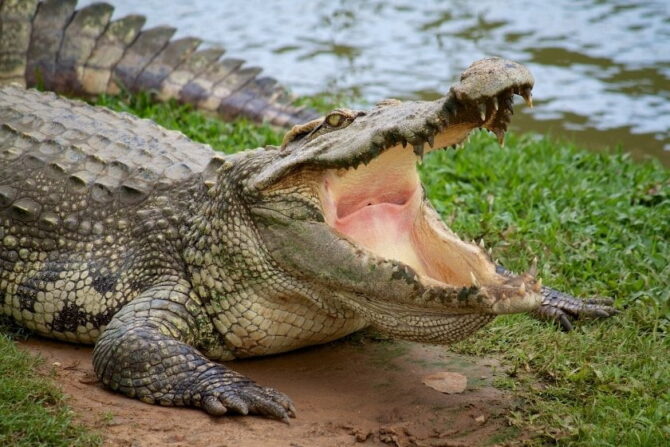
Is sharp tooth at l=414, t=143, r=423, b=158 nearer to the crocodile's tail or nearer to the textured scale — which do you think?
the textured scale

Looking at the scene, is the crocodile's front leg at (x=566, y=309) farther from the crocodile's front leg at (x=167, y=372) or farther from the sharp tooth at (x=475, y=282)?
the crocodile's front leg at (x=167, y=372)

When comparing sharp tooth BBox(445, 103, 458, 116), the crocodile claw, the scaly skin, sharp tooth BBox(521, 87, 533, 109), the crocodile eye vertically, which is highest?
sharp tooth BBox(521, 87, 533, 109)

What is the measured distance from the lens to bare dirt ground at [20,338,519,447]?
346 centimetres

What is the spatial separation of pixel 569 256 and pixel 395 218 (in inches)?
64.0

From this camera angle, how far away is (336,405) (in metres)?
3.81

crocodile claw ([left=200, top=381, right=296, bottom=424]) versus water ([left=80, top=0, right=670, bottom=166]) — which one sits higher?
water ([left=80, top=0, right=670, bottom=166])

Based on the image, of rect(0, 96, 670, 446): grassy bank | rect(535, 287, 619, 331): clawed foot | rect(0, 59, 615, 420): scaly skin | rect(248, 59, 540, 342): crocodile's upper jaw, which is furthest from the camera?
rect(535, 287, 619, 331): clawed foot

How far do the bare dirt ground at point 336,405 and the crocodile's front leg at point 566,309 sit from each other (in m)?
0.50

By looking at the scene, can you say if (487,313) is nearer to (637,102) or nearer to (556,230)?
(556,230)

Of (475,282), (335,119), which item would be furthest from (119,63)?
(475,282)

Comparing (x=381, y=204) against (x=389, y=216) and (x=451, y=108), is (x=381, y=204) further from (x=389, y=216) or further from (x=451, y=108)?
(x=451, y=108)

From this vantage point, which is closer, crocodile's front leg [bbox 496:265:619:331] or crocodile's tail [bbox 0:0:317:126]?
crocodile's front leg [bbox 496:265:619:331]

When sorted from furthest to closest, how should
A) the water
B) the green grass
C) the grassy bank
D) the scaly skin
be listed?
1. the water
2. the grassy bank
3. the scaly skin
4. the green grass

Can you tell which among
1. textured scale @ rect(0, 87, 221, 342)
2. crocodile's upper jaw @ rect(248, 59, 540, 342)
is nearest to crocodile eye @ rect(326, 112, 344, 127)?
crocodile's upper jaw @ rect(248, 59, 540, 342)
